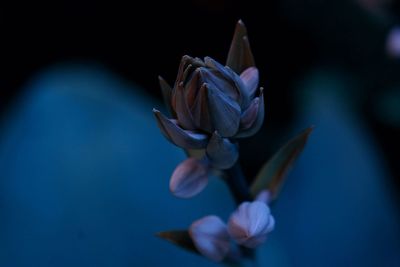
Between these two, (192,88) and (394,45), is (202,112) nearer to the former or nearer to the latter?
(192,88)

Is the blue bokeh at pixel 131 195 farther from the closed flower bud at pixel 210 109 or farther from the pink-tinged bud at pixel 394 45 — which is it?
the closed flower bud at pixel 210 109

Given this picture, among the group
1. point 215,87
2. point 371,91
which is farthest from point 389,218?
point 215,87

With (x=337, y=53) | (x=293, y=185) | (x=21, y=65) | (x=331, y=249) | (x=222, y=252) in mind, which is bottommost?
(x=331, y=249)

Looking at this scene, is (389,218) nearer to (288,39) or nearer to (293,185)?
(293,185)

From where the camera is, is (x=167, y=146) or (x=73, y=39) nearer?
(x=167, y=146)

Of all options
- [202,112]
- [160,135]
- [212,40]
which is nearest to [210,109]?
[202,112]

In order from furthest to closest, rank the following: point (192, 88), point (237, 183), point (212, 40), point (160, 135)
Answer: point (212, 40) → point (160, 135) → point (237, 183) → point (192, 88)
